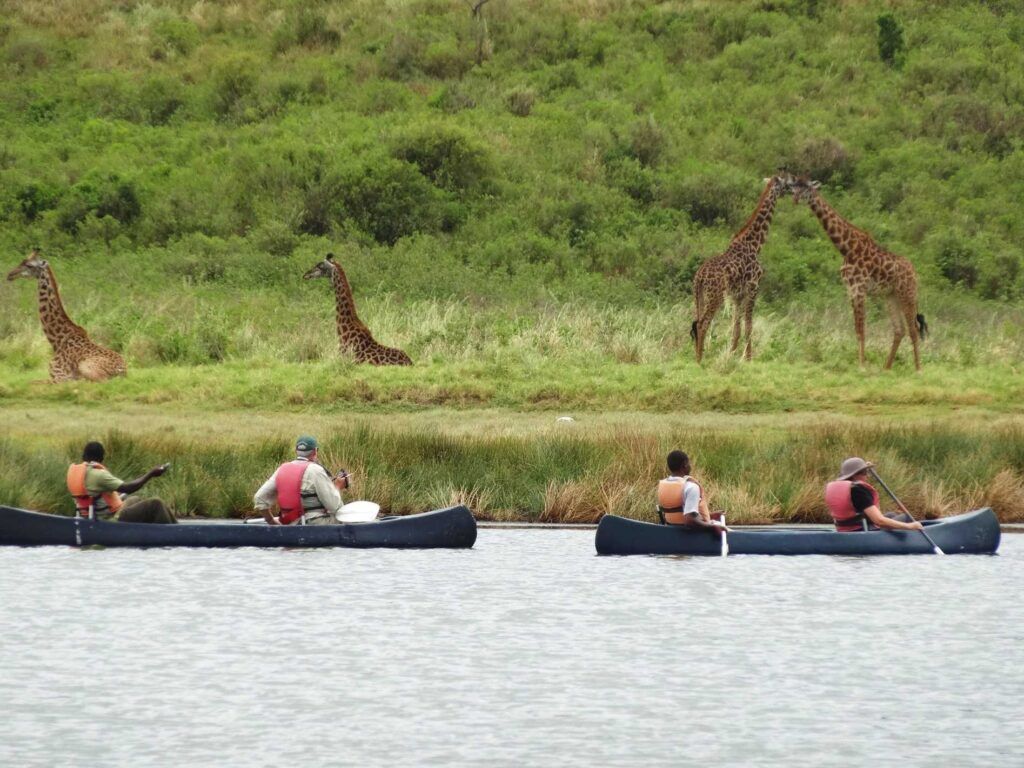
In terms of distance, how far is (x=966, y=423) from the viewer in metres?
24.5

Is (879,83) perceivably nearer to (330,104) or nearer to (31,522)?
(330,104)

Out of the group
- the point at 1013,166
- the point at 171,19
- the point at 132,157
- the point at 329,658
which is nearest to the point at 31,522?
the point at 329,658

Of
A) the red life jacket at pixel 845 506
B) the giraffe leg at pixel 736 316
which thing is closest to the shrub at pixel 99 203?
the giraffe leg at pixel 736 316

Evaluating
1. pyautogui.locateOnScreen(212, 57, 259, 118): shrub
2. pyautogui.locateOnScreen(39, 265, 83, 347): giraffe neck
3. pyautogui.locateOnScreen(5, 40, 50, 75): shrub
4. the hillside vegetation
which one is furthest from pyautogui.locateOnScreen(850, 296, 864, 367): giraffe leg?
pyautogui.locateOnScreen(5, 40, 50, 75): shrub

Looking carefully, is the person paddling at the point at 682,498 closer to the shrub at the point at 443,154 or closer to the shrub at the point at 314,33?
the shrub at the point at 443,154

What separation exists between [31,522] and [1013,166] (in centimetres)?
3580

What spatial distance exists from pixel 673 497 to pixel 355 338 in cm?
1187

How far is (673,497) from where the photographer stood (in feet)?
57.0

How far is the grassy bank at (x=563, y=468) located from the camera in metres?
20.0

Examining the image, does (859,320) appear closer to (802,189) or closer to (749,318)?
(749,318)

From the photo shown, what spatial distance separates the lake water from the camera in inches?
442

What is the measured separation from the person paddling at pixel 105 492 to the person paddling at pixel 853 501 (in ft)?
20.1

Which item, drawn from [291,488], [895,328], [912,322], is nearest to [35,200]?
[895,328]

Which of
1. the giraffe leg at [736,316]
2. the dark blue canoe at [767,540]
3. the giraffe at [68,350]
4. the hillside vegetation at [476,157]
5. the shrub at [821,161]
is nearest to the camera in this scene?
the dark blue canoe at [767,540]
